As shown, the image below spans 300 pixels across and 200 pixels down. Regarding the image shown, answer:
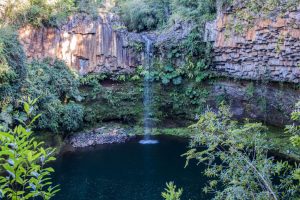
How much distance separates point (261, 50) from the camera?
29.2ft

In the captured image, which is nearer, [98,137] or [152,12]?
[98,137]

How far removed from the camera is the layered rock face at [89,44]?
35.4ft

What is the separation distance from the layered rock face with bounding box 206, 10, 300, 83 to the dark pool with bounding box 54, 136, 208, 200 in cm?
334

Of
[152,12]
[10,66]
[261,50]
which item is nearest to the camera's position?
[10,66]

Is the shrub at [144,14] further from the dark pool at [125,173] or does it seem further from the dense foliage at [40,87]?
the dark pool at [125,173]

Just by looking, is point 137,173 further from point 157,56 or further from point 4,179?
point 4,179

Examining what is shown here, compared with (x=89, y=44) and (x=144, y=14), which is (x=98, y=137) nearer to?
(x=89, y=44)

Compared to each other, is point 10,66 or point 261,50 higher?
point 261,50

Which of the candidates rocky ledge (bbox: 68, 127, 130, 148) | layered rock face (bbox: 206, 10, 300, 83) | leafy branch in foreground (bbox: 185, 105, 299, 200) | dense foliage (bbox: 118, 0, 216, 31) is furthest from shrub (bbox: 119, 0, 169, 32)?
leafy branch in foreground (bbox: 185, 105, 299, 200)

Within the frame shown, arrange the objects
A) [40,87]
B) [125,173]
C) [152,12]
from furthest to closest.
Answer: [152,12] → [40,87] → [125,173]

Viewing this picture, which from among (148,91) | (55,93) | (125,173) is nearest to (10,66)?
(55,93)

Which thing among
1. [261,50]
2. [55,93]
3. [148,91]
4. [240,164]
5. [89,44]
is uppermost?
[89,44]

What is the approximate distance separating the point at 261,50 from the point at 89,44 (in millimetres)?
6312

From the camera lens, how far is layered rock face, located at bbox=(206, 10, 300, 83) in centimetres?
786
